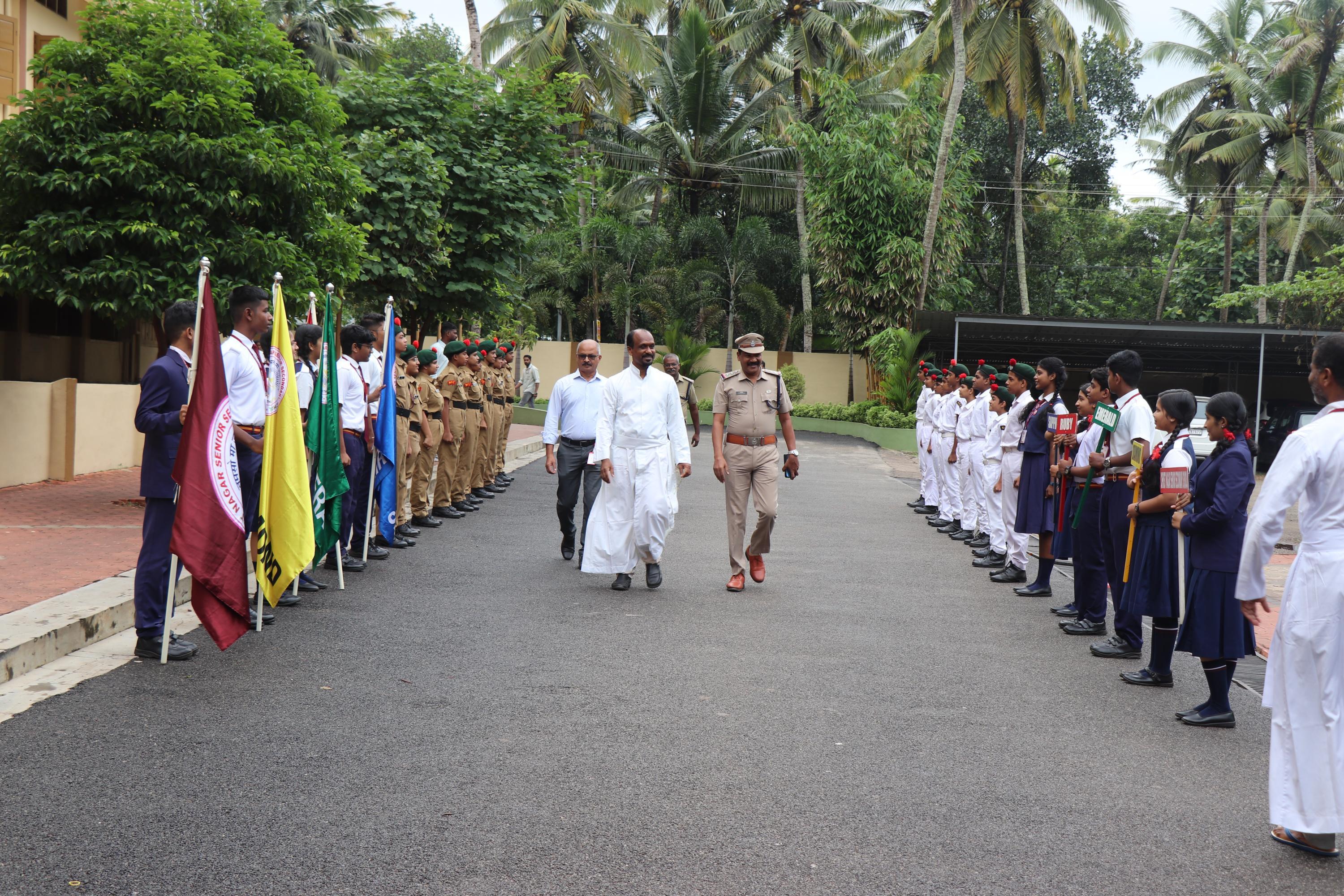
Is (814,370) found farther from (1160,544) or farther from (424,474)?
(1160,544)

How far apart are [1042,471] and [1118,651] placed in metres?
2.33

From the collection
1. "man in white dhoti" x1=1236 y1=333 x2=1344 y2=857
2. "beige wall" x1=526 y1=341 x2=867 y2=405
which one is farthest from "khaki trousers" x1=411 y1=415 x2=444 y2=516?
"beige wall" x1=526 y1=341 x2=867 y2=405

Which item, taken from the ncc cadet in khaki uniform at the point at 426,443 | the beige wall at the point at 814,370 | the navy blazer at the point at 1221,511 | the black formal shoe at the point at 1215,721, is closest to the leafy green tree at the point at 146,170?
the ncc cadet in khaki uniform at the point at 426,443

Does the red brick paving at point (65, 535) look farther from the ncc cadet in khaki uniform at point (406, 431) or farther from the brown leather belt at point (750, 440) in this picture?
the brown leather belt at point (750, 440)

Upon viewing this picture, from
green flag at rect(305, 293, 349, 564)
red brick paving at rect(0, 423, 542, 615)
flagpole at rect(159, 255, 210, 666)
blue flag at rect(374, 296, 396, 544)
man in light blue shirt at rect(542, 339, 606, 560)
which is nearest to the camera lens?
flagpole at rect(159, 255, 210, 666)

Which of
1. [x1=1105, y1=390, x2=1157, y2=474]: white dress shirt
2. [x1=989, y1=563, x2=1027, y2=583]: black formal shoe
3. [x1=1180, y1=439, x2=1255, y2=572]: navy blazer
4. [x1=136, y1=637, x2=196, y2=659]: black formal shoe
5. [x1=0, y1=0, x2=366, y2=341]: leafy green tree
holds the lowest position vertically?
[x1=989, y1=563, x2=1027, y2=583]: black formal shoe

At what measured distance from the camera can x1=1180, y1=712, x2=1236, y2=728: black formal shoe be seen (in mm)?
5887

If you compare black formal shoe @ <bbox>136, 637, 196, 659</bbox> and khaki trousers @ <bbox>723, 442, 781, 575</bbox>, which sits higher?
khaki trousers @ <bbox>723, 442, 781, 575</bbox>

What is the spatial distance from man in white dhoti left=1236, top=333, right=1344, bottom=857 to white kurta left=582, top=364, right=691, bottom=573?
529 centimetres

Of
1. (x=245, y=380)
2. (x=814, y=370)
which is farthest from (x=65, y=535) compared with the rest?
(x=814, y=370)

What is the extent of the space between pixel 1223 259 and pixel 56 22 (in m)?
41.4

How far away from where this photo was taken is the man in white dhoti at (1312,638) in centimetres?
424

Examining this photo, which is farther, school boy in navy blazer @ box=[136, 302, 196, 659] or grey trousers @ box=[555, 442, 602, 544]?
grey trousers @ box=[555, 442, 602, 544]

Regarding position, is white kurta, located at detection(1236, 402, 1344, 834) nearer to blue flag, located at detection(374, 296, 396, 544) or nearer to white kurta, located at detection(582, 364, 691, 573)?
white kurta, located at detection(582, 364, 691, 573)
